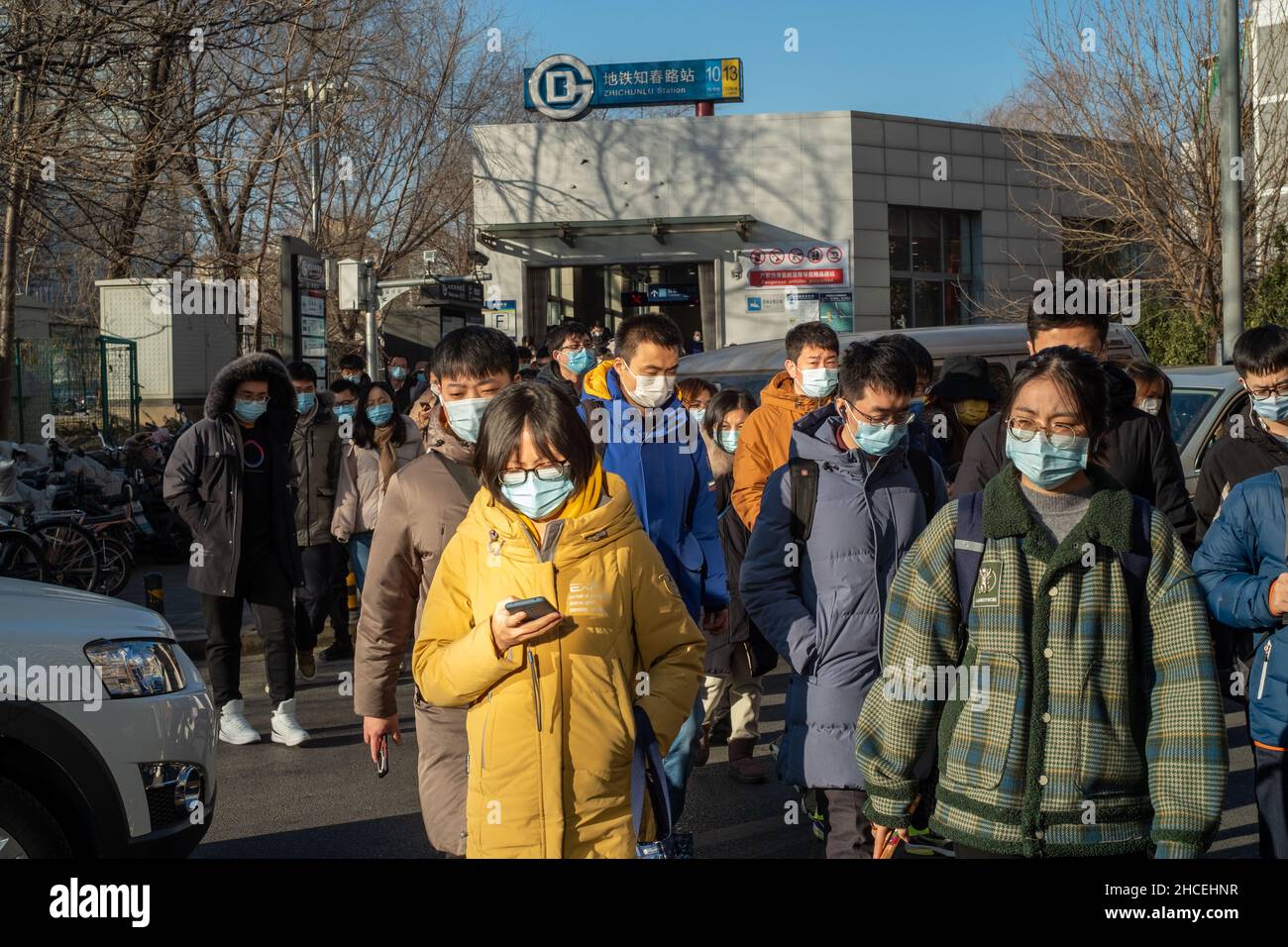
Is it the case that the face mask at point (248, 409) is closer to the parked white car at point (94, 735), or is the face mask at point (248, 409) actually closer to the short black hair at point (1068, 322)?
the parked white car at point (94, 735)

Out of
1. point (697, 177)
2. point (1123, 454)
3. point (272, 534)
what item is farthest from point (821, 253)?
point (1123, 454)

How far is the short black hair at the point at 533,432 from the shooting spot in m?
3.30

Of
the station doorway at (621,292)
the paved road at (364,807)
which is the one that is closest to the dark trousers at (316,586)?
the paved road at (364,807)

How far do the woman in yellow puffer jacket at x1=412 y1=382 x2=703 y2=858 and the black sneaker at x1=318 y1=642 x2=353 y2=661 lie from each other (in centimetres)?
719

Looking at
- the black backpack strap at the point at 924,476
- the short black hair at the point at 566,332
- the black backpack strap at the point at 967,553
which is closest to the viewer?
the black backpack strap at the point at 967,553

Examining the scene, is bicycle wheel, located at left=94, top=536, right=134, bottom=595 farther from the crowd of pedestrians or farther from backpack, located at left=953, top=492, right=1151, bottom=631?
backpack, located at left=953, top=492, right=1151, bottom=631

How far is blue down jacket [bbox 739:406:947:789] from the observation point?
434cm

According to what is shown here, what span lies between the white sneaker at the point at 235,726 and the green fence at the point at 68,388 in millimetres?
11363

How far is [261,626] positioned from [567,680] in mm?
5046

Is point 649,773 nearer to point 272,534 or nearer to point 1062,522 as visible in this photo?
point 1062,522

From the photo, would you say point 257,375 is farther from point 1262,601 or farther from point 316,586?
point 1262,601
